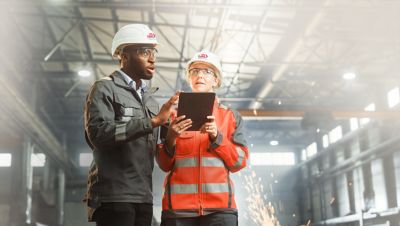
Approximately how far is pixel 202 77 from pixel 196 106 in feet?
1.89

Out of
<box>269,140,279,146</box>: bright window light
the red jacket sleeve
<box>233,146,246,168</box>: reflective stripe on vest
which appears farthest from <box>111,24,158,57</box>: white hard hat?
<box>269,140,279,146</box>: bright window light

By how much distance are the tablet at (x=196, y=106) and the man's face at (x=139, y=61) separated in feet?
1.05

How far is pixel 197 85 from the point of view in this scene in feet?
10.6

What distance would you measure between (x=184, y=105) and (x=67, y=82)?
15488 millimetres

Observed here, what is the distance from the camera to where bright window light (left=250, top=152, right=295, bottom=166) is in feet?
89.1

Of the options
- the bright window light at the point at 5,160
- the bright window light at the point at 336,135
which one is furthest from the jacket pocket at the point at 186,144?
the bright window light at the point at 336,135

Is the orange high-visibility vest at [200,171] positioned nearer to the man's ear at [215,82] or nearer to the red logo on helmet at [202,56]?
the man's ear at [215,82]

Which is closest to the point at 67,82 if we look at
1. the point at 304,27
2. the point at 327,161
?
the point at 304,27

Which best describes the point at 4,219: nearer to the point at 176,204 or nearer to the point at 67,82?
the point at 67,82

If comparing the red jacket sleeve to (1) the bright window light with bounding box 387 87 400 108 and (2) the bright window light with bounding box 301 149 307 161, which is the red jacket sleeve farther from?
(2) the bright window light with bounding box 301 149 307 161

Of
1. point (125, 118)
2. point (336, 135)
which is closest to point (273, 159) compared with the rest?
point (336, 135)

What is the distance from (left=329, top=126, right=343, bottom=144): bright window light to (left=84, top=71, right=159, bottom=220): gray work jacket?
840 inches

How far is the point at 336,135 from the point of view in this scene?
23391mm

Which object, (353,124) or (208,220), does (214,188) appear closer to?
(208,220)
